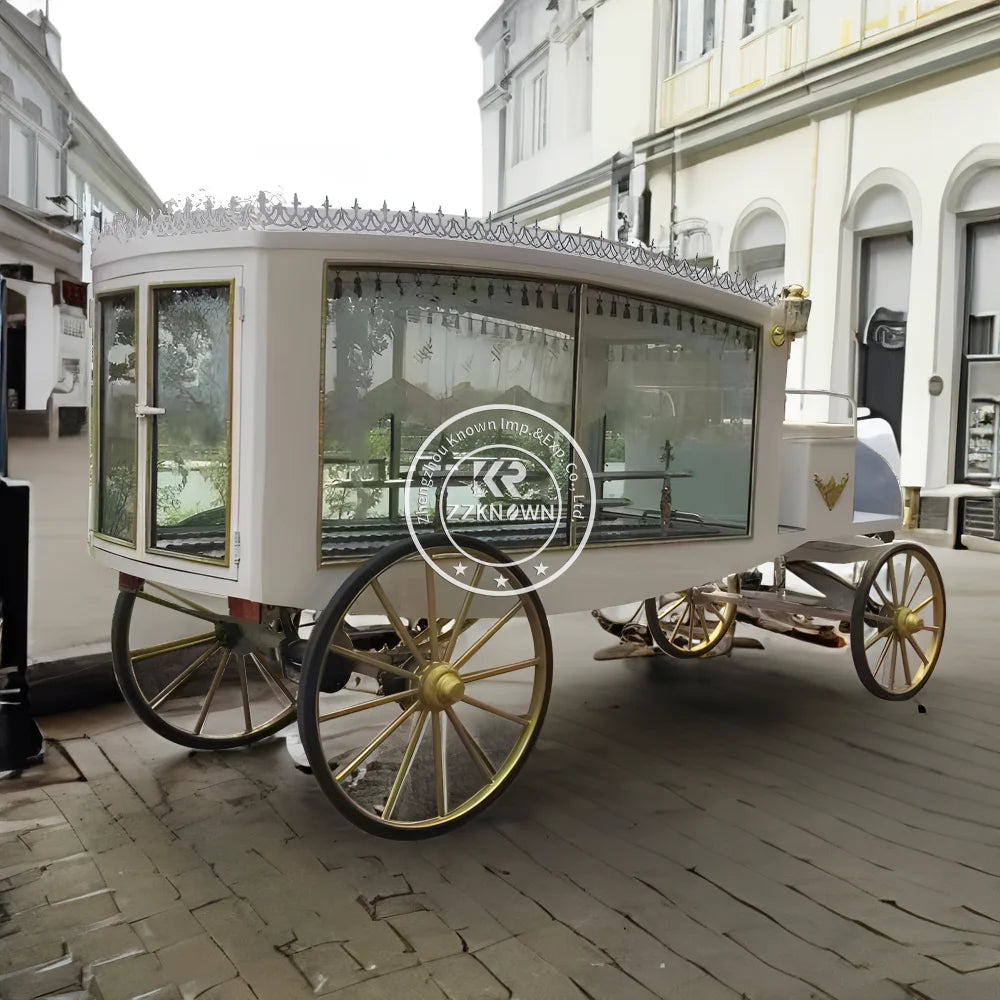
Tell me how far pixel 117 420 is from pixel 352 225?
3.01 feet

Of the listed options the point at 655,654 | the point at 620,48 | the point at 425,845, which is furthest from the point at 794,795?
the point at 620,48

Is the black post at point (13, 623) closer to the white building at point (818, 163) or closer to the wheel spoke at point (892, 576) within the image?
the wheel spoke at point (892, 576)

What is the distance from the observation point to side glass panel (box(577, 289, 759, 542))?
280 centimetres

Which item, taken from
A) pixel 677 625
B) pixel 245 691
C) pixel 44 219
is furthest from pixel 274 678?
pixel 677 625

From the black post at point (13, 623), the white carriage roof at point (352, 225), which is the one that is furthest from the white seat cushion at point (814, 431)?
the black post at point (13, 623)

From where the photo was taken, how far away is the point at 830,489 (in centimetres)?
359

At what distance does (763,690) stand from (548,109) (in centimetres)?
652

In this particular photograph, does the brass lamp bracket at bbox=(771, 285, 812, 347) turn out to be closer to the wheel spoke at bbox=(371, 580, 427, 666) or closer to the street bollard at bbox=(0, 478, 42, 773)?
the wheel spoke at bbox=(371, 580, 427, 666)

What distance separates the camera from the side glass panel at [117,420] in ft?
8.48

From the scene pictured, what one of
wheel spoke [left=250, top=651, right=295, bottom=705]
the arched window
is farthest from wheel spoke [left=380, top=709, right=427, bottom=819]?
the arched window

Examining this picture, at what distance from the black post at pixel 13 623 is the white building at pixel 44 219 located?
0.41 ft

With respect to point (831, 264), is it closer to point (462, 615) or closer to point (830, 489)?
point (830, 489)

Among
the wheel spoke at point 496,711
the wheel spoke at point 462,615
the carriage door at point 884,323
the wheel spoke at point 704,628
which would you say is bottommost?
the wheel spoke at point 704,628

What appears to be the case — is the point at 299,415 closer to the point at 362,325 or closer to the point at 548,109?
the point at 362,325
